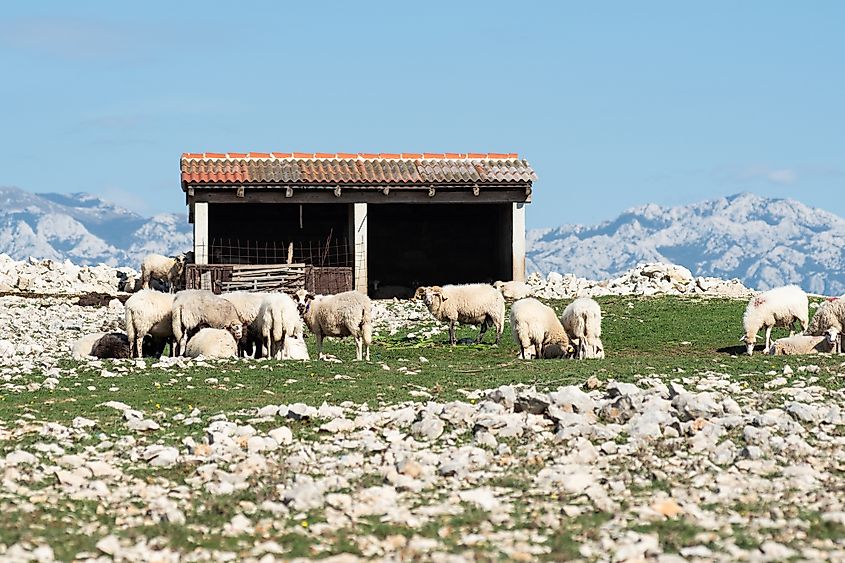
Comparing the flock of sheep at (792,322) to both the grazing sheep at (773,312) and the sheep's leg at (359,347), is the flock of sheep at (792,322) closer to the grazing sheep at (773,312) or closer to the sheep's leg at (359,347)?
the grazing sheep at (773,312)

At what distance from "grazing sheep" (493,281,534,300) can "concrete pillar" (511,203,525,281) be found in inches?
36.7

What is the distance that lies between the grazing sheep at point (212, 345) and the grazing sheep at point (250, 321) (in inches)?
29.6

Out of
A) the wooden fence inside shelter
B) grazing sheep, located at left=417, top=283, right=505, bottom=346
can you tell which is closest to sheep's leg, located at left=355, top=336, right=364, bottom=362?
grazing sheep, located at left=417, top=283, right=505, bottom=346

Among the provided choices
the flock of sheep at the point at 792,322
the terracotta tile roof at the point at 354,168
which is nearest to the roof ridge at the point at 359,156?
the terracotta tile roof at the point at 354,168

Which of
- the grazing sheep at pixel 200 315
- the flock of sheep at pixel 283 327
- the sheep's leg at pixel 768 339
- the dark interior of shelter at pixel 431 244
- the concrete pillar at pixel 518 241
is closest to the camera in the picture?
the flock of sheep at pixel 283 327

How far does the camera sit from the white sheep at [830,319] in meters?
23.9

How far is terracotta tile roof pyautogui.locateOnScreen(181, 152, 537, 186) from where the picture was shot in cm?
3659

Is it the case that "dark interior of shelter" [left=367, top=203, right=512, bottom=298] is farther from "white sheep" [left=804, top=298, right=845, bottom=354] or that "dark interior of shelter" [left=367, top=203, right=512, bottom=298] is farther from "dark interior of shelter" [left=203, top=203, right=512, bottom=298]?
"white sheep" [left=804, top=298, right=845, bottom=354]

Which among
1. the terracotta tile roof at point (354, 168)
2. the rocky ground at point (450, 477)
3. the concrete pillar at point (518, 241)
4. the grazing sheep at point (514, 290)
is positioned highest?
the terracotta tile roof at point (354, 168)

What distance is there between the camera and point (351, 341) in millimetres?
25828

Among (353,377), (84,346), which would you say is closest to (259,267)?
(84,346)

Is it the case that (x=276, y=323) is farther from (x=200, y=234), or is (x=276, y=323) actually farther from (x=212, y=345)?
(x=200, y=234)

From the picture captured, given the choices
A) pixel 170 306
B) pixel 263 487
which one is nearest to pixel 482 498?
pixel 263 487

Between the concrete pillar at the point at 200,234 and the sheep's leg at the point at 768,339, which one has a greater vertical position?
the concrete pillar at the point at 200,234
